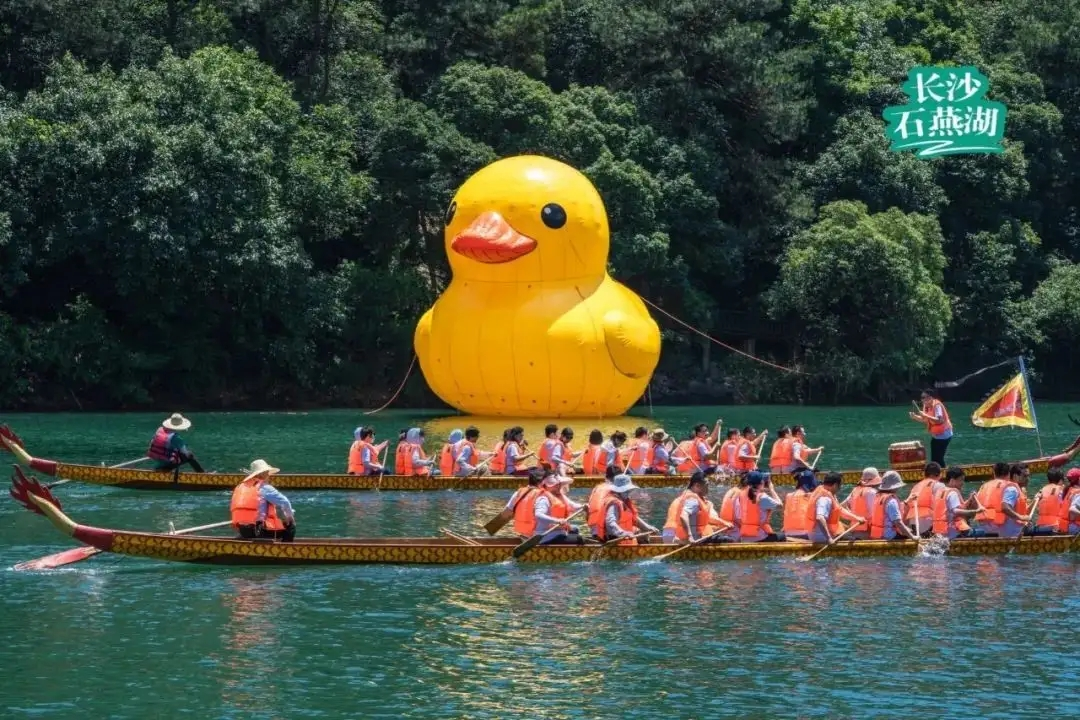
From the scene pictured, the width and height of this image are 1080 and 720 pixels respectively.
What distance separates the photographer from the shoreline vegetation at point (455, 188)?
52281 mm

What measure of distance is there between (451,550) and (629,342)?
2164 centimetres

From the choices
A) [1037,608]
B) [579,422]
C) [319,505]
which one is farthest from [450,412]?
[1037,608]

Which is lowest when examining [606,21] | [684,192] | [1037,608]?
[1037,608]

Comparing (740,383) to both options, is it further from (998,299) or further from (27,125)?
(27,125)

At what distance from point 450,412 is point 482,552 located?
30490 millimetres

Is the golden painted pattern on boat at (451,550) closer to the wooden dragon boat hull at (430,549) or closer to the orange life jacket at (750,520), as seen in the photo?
the wooden dragon boat hull at (430,549)

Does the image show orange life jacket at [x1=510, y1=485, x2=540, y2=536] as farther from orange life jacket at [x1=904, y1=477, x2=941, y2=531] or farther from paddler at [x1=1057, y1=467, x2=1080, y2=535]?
paddler at [x1=1057, y1=467, x2=1080, y2=535]

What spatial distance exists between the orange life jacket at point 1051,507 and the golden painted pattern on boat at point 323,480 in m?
7.53

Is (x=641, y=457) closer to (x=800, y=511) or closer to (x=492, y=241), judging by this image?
(x=800, y=511)

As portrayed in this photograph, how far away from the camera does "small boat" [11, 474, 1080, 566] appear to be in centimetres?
2277

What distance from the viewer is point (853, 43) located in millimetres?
69062

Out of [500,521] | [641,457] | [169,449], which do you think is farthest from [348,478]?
[500,521]

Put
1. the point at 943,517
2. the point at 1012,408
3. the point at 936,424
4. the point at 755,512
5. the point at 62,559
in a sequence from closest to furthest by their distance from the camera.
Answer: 1. the point at 62,559
2. the point at 755,512
3. the point at 943,517
4. the point at 936,424
5. the point at 1012,408

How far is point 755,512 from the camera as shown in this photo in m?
25.2
